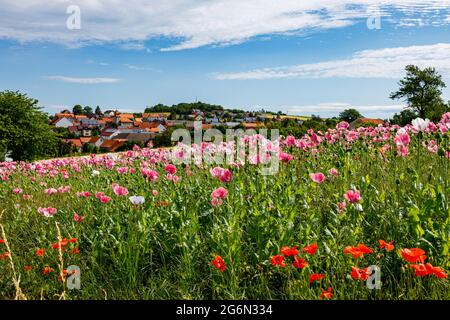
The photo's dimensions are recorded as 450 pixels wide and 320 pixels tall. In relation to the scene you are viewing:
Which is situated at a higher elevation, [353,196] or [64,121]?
[64,121]

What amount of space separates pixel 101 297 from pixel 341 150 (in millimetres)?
4002

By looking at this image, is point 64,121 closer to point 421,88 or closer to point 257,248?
point 421,88

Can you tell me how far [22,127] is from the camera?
132ft

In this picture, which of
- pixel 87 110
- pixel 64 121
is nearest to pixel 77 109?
pixel 87 110

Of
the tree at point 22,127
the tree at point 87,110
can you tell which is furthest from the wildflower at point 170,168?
the tree at point 87,110

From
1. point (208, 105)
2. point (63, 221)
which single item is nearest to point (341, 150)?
point (63, 221)

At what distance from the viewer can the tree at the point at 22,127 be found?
128ft

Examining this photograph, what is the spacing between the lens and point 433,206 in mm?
3291

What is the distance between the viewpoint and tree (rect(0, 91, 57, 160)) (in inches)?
1538
